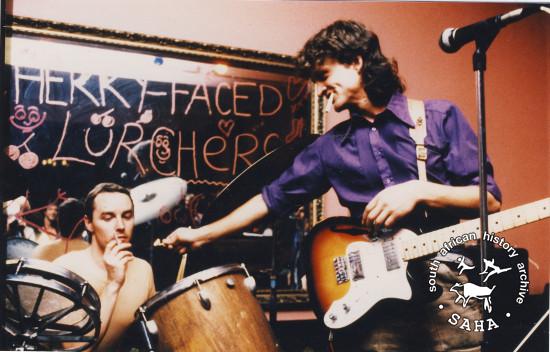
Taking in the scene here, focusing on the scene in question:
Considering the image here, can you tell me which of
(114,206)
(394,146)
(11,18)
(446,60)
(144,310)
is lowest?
(144,310)

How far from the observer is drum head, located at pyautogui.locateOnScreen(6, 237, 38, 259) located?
6.67 feet

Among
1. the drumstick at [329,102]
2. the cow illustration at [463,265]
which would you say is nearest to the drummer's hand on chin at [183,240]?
the drumstick at [329,102]

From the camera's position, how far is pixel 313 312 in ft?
7.25

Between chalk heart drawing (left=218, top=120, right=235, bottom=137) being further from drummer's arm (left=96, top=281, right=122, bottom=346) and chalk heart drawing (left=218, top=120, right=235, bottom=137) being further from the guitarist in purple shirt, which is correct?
drummer's arm (left=96, top=281, right=122, bottom=346)

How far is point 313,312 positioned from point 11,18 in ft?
5.57

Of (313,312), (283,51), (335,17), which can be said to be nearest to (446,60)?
(335,17)

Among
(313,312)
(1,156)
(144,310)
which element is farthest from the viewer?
(313,312)

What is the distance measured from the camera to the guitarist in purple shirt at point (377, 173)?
2.11m

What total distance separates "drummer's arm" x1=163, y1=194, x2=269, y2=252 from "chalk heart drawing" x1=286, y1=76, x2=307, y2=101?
0.48 m

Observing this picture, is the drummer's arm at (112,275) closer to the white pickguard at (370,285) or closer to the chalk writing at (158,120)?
the chalk writing at (158,120)

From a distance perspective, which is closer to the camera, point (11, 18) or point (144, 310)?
point (144, 310)

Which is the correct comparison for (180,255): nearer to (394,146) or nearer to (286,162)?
(286,162)

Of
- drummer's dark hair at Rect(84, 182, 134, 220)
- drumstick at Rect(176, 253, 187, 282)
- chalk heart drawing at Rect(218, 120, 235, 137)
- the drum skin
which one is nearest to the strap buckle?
chalk heart drawing at Rect(218, 120, 235, 137)

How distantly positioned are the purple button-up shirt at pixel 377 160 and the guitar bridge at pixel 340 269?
Result: 0.21 m
